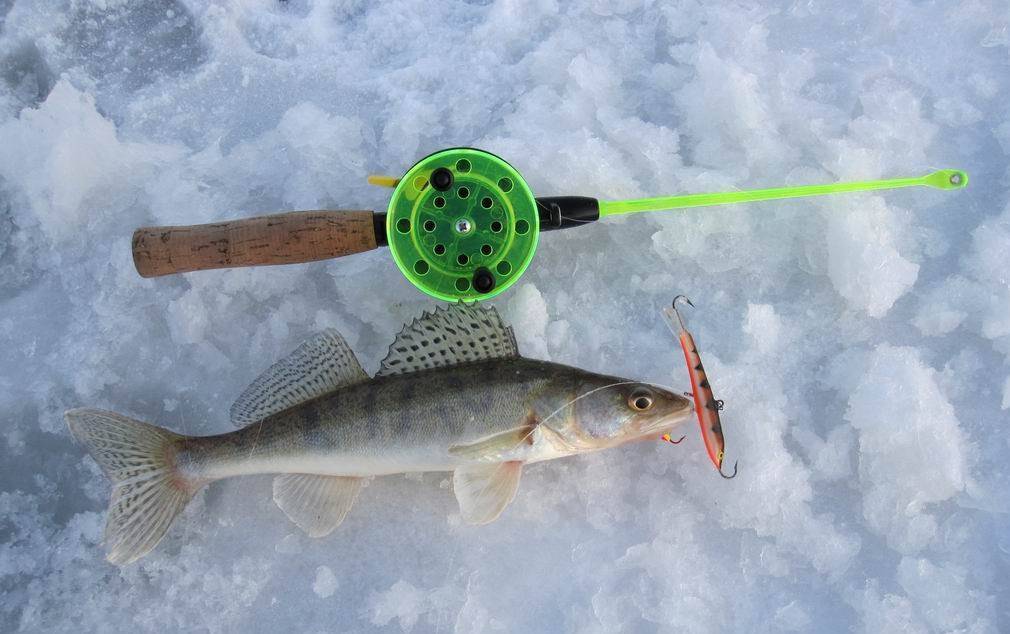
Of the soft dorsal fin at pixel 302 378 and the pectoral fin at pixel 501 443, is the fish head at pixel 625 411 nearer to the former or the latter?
the pectoral fin at pixel 501 443

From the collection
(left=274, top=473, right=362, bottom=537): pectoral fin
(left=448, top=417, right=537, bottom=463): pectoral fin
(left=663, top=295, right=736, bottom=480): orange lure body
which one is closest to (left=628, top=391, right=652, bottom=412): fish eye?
(left=663, top=295, right=736, bottom=480): orange lure body

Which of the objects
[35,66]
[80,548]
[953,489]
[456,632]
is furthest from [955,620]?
[35,66]

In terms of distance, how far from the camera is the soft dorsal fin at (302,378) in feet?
7.50

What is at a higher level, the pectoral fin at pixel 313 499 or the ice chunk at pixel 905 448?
the ice chunk at pixel 905 448

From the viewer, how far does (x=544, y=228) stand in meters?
2.24

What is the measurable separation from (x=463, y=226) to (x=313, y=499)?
0.97 m

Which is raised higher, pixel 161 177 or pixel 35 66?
pixel 35 66

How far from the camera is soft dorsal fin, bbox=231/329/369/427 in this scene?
90.0 inches

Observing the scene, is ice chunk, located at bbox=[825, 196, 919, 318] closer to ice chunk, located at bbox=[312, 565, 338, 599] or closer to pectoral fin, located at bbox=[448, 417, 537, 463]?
pectoral fin, located at bbox=[448, 417, 537, 463]

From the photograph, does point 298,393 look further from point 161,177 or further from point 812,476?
point 812,476

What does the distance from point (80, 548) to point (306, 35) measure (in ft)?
6.64

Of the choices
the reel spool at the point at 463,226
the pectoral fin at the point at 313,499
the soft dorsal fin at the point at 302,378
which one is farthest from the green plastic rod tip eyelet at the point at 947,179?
the pectoral fin at the point at 313,499

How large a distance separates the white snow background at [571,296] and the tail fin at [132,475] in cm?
16

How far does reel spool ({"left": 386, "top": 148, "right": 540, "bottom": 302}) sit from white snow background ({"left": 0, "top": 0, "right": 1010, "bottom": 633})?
0.28m
